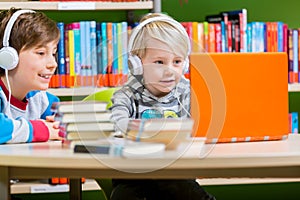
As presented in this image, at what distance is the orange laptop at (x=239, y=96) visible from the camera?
4.53 feet

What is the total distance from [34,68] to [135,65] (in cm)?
44

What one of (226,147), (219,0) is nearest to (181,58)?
(226,147)

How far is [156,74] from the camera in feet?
4.83

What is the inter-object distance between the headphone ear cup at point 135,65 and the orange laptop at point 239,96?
0.54 ft

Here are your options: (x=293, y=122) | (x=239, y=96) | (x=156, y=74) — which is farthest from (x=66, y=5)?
(x=239, y=96)

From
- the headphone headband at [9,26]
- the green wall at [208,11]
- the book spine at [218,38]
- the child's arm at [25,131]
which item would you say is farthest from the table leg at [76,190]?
the green wall at [208,11]

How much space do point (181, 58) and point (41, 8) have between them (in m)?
1.42

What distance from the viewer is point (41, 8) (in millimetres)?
2727

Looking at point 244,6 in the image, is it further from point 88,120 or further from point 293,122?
point 88,120

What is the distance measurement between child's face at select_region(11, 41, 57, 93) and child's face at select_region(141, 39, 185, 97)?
0.40 meters

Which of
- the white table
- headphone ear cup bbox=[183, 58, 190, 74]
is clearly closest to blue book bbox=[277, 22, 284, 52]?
headphone ear cup bbox=[183, 58, 190, 74]

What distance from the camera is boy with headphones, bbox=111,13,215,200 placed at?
1454mm

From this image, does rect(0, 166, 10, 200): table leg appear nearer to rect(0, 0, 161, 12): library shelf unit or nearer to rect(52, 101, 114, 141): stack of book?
rect(52, 101, 114, 141): stack of book

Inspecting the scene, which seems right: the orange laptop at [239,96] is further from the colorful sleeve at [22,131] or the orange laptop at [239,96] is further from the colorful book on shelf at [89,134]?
the colorful sleeve at [22,131]
